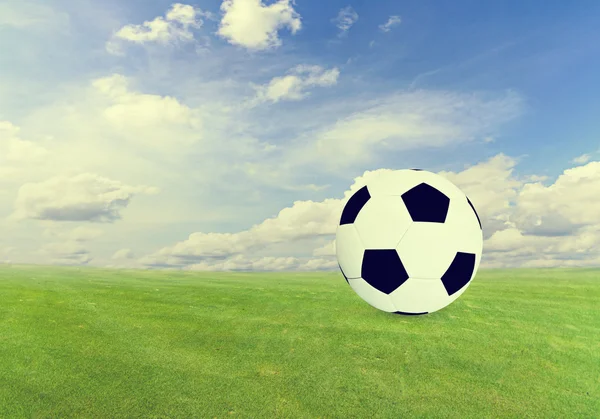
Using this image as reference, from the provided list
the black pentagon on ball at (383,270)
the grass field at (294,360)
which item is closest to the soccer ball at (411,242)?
the black pentagon on ball at (383,270)

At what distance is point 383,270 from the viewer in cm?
782

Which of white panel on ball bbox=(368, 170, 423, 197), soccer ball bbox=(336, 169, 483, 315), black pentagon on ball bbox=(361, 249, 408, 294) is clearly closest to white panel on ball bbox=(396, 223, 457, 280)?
soccer ball bbox=(336, 169, 483, 315)

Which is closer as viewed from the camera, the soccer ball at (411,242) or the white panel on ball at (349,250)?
the soccer ball at (411,242)

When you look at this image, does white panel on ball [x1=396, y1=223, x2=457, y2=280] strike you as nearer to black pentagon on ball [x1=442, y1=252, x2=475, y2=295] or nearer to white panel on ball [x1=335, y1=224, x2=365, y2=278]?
black pentagon on ball [x1=442, y1=252, x2=475, y2=295]

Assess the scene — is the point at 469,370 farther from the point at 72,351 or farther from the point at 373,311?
the point at 72,351

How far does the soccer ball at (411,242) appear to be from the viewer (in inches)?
299

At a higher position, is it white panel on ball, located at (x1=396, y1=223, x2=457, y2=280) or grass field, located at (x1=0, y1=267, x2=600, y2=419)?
white panel on ball, located at (x1=396, y1=223, x2=457, y2=280)

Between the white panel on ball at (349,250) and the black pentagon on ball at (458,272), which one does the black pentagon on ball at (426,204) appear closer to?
the black pentagon on ball at (458,272)

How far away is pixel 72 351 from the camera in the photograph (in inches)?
244

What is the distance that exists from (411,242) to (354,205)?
1514mm

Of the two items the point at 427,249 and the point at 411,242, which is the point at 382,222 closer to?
the point at 411,242

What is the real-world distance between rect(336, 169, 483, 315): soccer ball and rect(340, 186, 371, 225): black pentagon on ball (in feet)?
0.08

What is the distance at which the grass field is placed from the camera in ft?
15.3

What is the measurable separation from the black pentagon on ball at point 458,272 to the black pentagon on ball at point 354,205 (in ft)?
6.54
